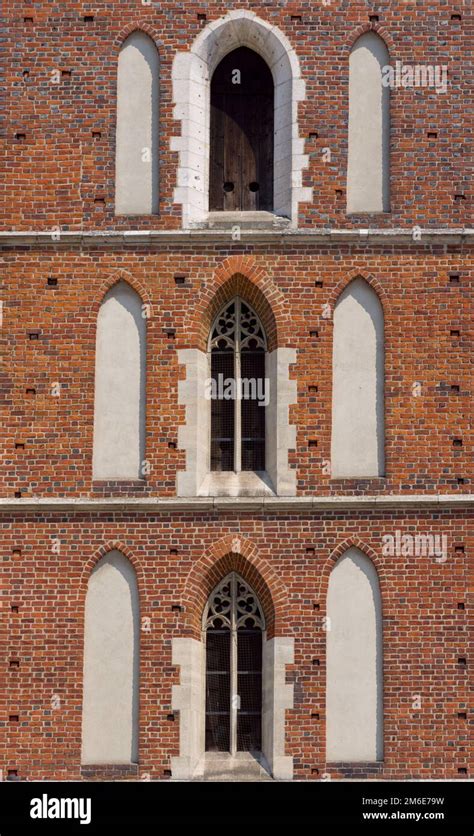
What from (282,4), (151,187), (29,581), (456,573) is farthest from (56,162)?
(456,573)

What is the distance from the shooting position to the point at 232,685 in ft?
73.2

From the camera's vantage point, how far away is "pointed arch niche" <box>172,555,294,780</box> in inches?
862

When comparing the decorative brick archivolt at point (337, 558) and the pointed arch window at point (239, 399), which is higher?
the pointed arch window at point (239, 399)

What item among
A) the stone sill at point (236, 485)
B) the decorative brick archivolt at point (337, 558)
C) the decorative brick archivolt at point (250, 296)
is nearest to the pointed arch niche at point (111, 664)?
the stone sill at point (236, 485)

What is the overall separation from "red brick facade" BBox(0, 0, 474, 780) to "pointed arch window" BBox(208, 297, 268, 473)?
1.04 ft

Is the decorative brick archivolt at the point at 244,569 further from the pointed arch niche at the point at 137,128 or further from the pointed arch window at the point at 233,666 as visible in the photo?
the pointed arch niche at the point at 137,128

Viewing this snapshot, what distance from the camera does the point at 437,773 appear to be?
21734mm

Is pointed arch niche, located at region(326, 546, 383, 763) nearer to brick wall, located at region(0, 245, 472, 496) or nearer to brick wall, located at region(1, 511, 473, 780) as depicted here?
brick wall, located at region(1, 511, 473, 780)

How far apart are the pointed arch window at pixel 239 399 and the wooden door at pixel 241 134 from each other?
1221 millimetres

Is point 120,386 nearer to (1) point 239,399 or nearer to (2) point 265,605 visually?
(1) point 239,399

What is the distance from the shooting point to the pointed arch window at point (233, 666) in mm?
22250

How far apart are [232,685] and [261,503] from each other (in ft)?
6.08

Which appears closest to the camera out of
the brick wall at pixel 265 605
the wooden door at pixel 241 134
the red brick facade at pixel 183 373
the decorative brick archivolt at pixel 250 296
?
the brick wall at pixel 265 605

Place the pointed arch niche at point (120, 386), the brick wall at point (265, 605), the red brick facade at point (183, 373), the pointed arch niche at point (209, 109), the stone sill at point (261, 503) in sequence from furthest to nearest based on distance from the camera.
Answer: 1. the pointed arch niche at point (209, 109)
2. the pointed arch niche at point (120, 386)
3. the stone sill at point (261, 503)
4. the red brick facade at point (183, 373)
5. the brick wall at point (265, 605)
